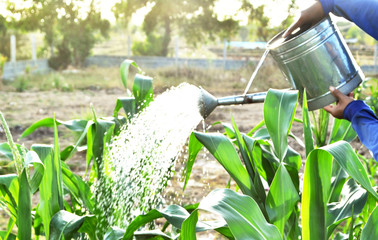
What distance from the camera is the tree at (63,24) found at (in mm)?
13039

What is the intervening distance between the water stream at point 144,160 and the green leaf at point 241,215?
53 cm

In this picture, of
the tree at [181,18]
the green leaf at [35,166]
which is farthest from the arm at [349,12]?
the tree at [181,18]

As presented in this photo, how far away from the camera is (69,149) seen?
1.94 m

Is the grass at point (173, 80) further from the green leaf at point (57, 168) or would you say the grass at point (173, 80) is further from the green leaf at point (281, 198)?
the green leaf at point (281, 198)

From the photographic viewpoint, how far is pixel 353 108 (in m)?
1.32

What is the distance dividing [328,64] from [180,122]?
54 cm

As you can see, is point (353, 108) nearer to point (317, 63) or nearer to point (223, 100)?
point (317, 63)

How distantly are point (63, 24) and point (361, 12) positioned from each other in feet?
42.2

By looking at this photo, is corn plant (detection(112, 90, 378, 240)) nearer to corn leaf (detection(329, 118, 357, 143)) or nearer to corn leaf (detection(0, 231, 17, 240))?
corn leaf (detection(329, 118, 357, 143))

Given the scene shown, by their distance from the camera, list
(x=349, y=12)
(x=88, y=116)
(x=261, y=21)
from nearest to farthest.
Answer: (x=349, y=12), (x=88, y=116), (x=261, y=21)

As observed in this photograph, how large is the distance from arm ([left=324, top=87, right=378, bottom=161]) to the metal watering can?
14 centimetres

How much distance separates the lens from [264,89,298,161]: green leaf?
147 centimetres

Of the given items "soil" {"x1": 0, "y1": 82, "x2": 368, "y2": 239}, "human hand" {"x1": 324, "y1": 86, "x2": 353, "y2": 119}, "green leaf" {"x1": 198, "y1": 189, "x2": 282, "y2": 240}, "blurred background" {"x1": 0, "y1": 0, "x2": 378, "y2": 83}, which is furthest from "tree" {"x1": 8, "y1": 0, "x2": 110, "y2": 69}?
"green leaf" {"x1": 198, "y1": 189, "x2": 282, "y2": 240}

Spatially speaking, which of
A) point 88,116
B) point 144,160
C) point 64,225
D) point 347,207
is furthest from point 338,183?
point 88,116
